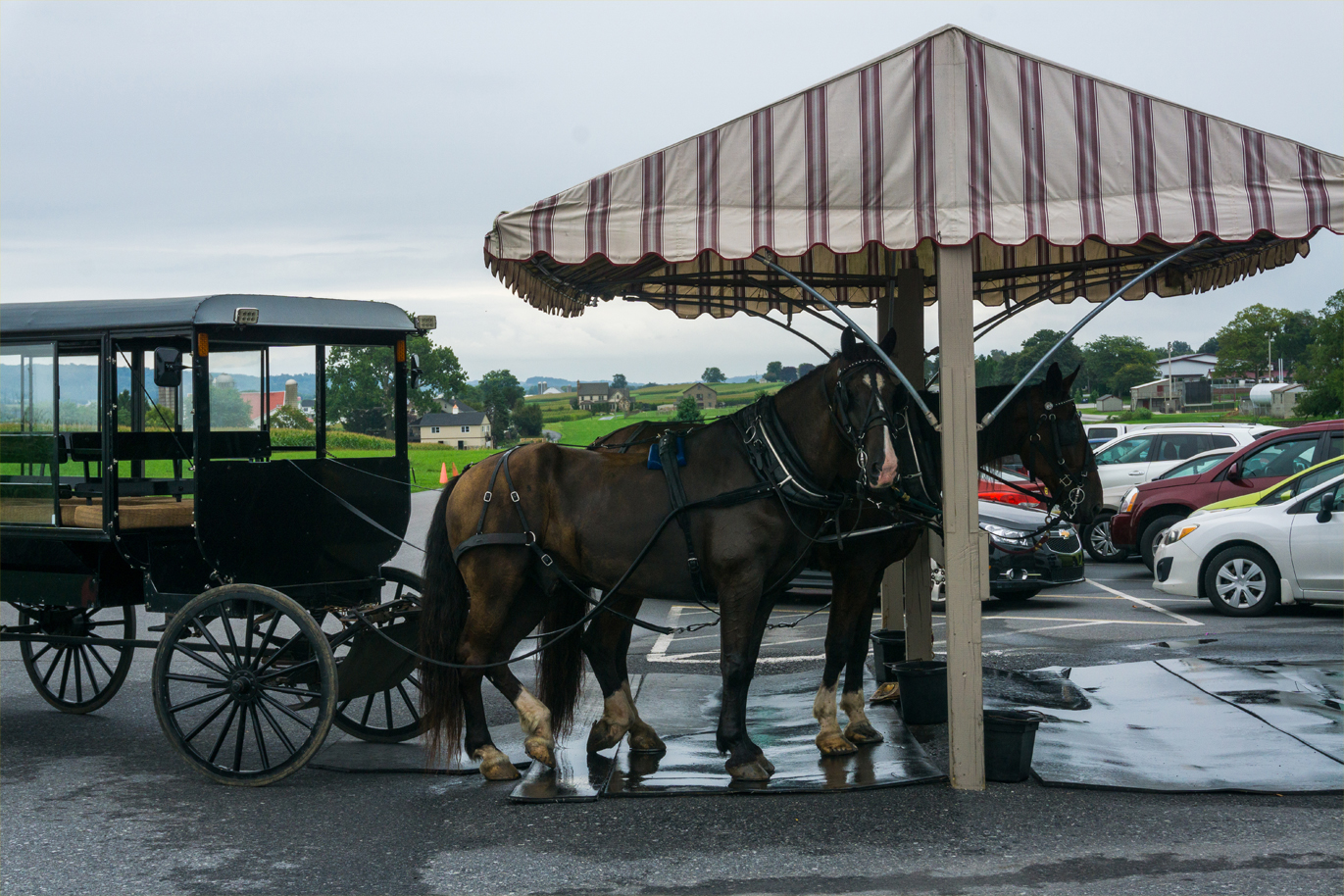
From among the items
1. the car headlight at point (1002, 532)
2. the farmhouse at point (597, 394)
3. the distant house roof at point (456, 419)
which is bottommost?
the car headlight at point (1002, 532)

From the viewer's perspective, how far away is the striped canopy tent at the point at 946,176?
5582 mm

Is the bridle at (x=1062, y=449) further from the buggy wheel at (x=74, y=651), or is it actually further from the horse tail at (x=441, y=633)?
the buggy wheel at (x=74, y=651)

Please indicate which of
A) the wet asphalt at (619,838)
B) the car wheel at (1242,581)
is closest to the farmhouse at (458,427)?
the car wheel at (1242,581)

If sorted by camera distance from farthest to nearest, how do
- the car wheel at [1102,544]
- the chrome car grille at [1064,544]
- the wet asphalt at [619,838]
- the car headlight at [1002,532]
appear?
the car wheel at [1102,544] < the chrome car grille at [1064,544] < the car headlight at [1002,532] < the wet asphalt at [619,838]

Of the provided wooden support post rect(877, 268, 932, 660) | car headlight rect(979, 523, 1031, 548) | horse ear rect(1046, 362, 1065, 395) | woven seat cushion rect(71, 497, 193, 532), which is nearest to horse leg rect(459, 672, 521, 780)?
woven seat cushion rect(71, 497, 193, 532)

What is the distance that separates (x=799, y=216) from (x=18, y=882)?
4.60 m

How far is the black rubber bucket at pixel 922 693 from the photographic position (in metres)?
6.85

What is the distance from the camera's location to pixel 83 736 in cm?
730

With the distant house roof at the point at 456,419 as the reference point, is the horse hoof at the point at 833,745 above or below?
below

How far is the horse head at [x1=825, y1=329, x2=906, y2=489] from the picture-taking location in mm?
5285

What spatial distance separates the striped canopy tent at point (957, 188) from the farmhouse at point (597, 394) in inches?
2005

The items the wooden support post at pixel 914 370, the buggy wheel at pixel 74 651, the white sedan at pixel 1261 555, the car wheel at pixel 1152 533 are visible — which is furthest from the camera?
the car wheel at pixel 1152 533

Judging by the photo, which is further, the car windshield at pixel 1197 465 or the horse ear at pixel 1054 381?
the car windshield at pixel 1197 465

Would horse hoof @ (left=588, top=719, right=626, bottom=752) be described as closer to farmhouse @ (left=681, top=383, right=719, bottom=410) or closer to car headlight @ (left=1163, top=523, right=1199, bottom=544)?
farmhouse @ (left=681, top=383, right=719, bottom=410)
